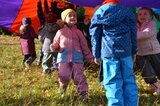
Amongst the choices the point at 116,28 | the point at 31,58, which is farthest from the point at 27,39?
the point at 116,28

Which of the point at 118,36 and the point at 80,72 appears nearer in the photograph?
the point at 118,36

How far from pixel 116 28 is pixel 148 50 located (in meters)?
1.09

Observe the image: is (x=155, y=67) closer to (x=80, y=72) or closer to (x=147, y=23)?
(x=147, y=23)

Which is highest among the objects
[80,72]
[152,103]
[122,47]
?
[122,47]

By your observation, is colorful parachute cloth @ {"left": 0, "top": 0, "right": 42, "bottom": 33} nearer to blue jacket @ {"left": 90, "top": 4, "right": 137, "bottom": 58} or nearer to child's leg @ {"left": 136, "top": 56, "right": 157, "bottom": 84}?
child's leg @ {"left": 136, "top": 56, "right": 157, "bottom": 84}

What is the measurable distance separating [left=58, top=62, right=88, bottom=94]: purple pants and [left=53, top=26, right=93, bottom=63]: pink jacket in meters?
0.07

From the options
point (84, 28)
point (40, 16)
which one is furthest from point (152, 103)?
point (40, 16)

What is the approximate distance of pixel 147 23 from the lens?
5316 millimetres

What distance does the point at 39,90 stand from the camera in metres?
5.61

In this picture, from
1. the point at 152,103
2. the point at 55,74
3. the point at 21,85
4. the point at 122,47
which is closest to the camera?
the point at 122,47

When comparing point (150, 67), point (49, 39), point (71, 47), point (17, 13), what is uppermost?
point (17, 13)

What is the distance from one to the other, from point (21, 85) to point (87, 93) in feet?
4.07

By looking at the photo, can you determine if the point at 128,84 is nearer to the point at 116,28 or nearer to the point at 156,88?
the point at 116,28

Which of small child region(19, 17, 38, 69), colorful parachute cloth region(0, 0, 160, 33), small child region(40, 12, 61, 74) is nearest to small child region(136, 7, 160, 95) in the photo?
small child region(40, 12, 61, 74)
